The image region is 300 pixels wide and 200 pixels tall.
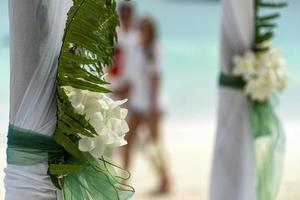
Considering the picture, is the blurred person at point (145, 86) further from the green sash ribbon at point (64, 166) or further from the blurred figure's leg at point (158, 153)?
the green sash ribbon at point (64, 166)

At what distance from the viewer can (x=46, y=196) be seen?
112 inches

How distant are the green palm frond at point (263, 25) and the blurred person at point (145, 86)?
295 centimetres

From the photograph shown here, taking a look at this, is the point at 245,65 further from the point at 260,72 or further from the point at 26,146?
the point at 26,146

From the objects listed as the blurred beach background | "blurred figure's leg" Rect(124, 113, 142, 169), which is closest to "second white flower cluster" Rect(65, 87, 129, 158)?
the blurred beach background

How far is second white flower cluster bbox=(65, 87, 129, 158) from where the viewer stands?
276 centimetres

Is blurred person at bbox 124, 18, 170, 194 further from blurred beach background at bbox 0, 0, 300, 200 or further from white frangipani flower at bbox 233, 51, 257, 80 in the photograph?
white frangipani flower at bbox 233, 51, 257, 80

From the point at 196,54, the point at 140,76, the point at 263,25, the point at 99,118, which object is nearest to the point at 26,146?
the point at 99,118

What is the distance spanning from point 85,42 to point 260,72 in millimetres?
1874

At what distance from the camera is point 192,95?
50.4 ft

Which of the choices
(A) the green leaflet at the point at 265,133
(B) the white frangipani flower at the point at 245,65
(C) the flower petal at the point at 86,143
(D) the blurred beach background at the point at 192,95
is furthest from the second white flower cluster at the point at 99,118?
(A) the green leaflet at the point at 265,133

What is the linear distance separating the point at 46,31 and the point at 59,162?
44 cm

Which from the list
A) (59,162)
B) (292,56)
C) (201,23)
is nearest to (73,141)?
(59,162)

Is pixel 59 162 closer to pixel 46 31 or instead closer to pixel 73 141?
pixel 73 141

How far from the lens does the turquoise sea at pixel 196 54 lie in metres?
14.2
